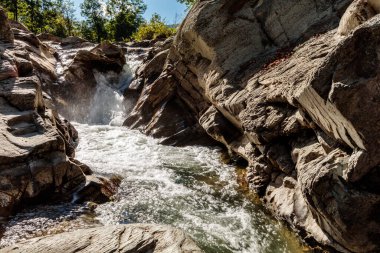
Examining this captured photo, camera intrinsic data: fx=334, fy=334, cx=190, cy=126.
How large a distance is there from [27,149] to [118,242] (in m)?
7.47

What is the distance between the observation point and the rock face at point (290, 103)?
848cm

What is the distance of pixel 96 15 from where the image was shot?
251ft

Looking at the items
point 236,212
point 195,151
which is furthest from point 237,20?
point 236,212

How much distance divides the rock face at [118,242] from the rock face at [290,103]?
14.2 feet

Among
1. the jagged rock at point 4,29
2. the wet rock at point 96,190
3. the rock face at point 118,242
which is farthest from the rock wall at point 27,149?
the rock face at point 118,242

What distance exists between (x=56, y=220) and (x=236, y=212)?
6.76 m

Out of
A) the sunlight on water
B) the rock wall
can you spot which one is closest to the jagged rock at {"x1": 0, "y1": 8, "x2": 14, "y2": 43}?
the rock wall

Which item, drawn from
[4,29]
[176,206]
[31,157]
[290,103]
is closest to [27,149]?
[31,157]

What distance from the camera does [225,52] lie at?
2033 centimetres

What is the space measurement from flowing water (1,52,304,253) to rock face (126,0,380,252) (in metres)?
1.17

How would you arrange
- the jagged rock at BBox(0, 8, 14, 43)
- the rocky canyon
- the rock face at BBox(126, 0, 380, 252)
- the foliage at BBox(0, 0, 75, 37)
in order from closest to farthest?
the rocky canyon, the rock face at BBox(126, 0, 380, 252), the jagged rock at BBox(0, 8, 14, 43), the foliage at BBox(0, 0, 75, 37)

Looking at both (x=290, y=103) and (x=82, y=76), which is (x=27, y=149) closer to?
(x=290, y=103)

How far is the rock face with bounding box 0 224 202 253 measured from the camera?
752 centimetres

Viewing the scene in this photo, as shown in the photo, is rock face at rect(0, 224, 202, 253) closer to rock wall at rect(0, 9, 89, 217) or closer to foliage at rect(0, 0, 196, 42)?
rock wall at rect(0, 9, 89, 217)
